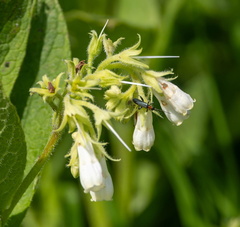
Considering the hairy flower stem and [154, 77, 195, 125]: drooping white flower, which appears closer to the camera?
the hairy flower stem

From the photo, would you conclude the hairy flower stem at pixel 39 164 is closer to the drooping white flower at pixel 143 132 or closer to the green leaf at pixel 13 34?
the drooping white flower at pixel 143 132

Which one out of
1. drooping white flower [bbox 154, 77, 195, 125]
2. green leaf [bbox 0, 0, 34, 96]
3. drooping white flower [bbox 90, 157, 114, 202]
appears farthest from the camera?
green leaf [bbox 0, 0, 34, 96]

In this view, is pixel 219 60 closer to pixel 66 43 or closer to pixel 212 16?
pixel 212 16

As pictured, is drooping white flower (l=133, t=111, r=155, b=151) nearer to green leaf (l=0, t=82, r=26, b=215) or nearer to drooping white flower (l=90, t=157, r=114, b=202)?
drooping white flower (l=90, t=157, r=114, b=202)

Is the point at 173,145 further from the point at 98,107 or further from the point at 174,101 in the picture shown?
the point at 98,107

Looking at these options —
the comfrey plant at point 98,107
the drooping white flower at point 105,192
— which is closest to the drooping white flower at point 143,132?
the comfrey plant at point 98,107

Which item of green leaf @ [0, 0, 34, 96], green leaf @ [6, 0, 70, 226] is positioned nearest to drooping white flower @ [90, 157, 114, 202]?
green leaf @ [6, 0, 70, 226]

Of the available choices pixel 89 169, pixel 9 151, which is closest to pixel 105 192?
pixel 89 169

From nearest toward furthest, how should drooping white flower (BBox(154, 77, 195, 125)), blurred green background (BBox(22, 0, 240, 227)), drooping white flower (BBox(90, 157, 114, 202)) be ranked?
drooping white flower (BBox(90, 157, 114, 202))
drooping white flower (BBox(154, 77, 195, 125))
blurred green background (BBox(22, 0, 240, 227))
